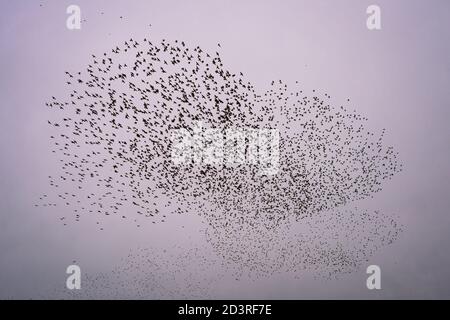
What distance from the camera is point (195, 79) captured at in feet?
36.7

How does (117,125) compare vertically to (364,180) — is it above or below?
above

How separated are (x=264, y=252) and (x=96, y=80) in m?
10.4

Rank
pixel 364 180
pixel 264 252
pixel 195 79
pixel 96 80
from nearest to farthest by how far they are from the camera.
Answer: pixel 195 79 → pixel 96 80 → pixel 364 180 → pixel 264 252

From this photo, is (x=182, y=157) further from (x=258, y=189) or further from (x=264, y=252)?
(x=264, y=252)

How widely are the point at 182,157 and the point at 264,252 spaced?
20.9 ft

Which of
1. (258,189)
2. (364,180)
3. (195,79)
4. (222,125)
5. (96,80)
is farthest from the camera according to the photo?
(364,180)

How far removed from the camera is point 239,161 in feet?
47.3
